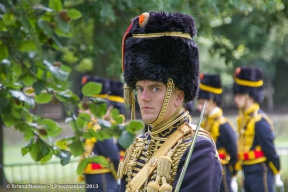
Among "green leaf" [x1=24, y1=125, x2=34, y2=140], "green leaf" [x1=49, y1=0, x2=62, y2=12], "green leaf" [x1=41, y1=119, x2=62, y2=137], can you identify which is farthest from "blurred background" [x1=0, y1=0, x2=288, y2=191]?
"green leaf" [x1=24, y1=125, x2=34, y2=140]

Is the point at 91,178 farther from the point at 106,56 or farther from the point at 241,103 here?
the point at 106,56

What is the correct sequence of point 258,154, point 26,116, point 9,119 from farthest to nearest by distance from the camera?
1. point 258,154
2. point 26,116
3. point 9,119

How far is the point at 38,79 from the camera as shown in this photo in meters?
3.77

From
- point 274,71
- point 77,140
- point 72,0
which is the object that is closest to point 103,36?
point 72,0

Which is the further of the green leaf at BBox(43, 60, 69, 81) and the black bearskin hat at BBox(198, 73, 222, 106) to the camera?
the black bearskin hat at BBox(198, 73, 222, 106)

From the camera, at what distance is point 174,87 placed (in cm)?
404

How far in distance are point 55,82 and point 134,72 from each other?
48 centimetres

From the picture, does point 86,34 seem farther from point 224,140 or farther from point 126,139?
point 126,139

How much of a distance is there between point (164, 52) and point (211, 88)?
6.41 metres

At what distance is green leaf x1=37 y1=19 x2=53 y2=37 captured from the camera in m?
3.54

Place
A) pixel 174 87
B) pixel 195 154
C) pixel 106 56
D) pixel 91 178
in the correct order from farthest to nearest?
pixel 106 56
pixel 91 178
pixel 174 87
pixel 195 154

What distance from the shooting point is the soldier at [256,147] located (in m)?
8.67

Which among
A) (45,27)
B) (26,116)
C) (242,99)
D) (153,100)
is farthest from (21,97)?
(242,99)

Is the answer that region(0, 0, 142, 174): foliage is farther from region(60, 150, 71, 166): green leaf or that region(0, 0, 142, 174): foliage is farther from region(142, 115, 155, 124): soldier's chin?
region(142, 115, 155, 124): soldier's chin
